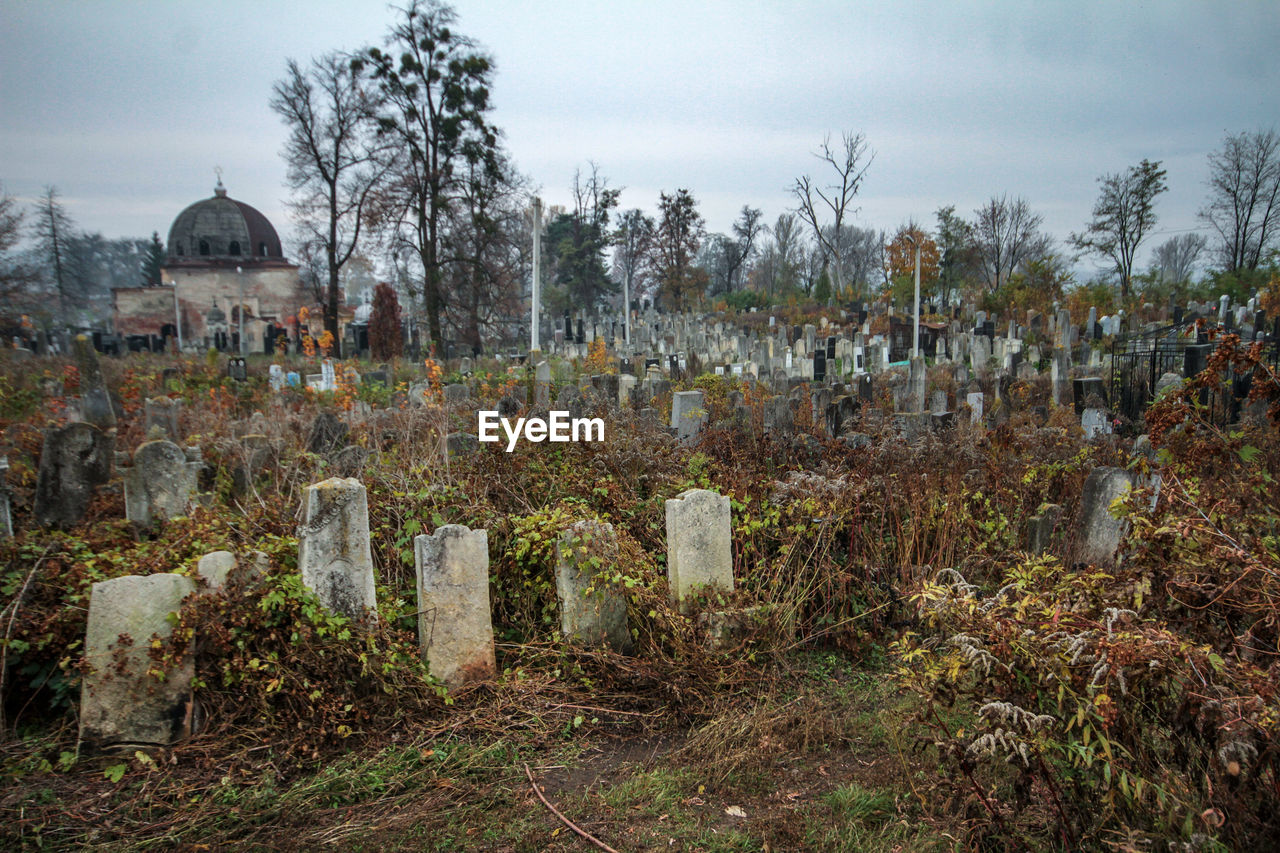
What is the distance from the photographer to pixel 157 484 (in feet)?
15.6

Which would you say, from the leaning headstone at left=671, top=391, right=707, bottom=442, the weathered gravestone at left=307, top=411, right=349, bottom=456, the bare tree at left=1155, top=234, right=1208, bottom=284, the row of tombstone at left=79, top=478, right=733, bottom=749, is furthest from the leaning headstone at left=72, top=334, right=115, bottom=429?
the bare tree at left=1155, top=234, right=1208, bottom=284

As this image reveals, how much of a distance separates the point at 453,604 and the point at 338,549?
640 mm

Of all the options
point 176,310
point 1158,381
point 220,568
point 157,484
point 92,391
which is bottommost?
point 220,568

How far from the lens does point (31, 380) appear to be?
12844 mm

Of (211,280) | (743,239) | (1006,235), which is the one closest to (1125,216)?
(1006,235)

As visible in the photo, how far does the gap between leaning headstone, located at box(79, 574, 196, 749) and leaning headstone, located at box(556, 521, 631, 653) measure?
1.80m

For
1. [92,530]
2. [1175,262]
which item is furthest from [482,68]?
[1175,262]

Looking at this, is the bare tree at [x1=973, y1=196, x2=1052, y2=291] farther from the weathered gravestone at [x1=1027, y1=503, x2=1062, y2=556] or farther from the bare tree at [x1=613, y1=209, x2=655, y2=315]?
the weathered gravestone at [x1=1027, y1=503, x2=1062, y2=556]

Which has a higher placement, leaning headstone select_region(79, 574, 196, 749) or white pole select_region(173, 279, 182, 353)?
white pole select_region(173, 279, 182, 353)

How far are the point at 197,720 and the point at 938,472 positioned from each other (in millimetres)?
4693

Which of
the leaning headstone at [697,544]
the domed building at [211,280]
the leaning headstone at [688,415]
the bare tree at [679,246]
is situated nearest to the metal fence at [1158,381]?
the leaning headstone at [688,415]

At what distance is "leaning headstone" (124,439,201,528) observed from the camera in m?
4.70

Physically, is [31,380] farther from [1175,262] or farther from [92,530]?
[1175,262]

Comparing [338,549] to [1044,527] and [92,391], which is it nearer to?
[1044,527]
